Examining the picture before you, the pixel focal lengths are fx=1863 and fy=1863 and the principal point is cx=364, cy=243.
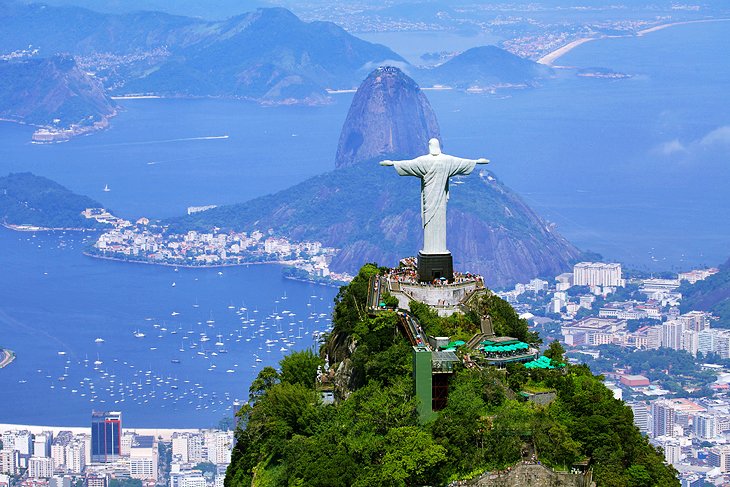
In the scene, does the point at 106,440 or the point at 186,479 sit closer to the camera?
the point at 186,479

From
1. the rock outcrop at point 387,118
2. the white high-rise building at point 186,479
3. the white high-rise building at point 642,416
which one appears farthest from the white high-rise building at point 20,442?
the rock outcrop at point 387,118

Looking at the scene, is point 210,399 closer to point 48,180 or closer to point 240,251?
point 240,251

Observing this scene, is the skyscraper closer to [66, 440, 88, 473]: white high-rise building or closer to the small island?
[66, 440, 88, 473]: white high-rise building

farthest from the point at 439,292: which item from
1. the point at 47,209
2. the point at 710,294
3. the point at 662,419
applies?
the point at 47,209

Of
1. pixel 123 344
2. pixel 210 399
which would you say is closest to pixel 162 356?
pixel 123 344

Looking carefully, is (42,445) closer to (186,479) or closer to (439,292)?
(186,479)

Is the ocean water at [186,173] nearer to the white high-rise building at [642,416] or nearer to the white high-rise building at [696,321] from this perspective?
the white high-rise building at [696,321]
